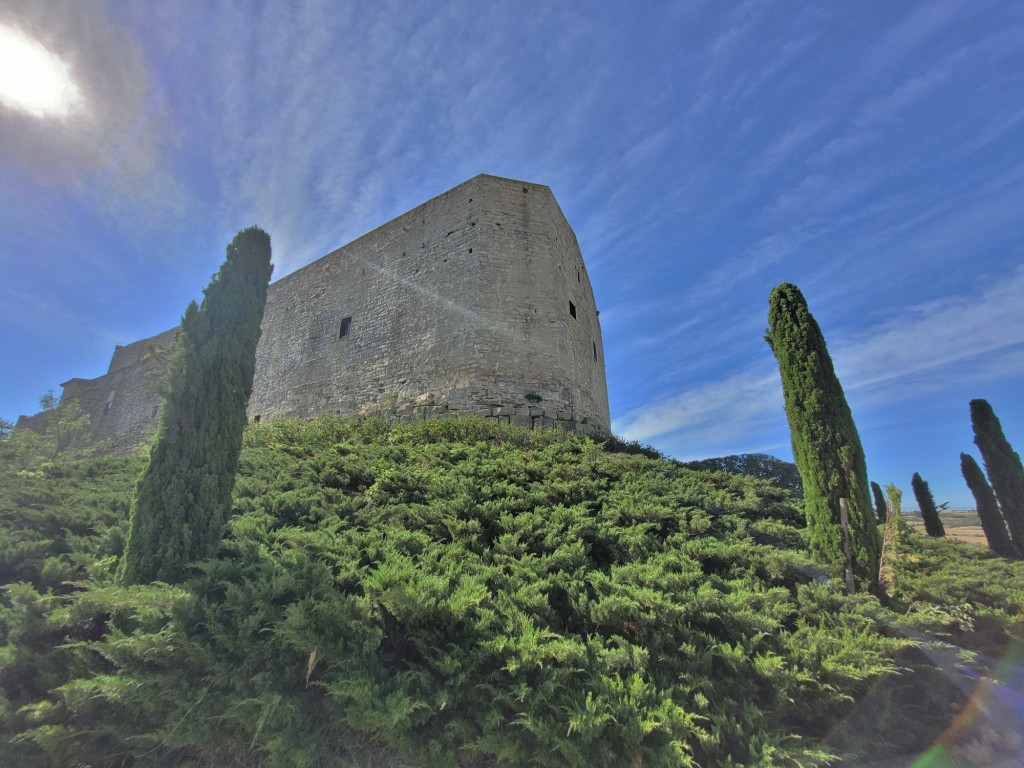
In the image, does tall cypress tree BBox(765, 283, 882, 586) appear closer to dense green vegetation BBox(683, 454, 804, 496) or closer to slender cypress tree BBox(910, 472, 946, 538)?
dense green vegetation BBox(683, 454, 804, 496)

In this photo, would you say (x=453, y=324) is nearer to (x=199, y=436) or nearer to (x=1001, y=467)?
(x=199, y=436)

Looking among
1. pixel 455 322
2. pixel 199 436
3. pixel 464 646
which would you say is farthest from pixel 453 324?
pixel 464 646

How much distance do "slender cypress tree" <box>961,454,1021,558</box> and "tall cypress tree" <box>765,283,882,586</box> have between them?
986 centimetres

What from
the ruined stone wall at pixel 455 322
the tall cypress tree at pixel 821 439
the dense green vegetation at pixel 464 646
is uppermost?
the ruined stone wall at pixel 455 322

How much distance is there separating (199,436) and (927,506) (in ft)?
72.2

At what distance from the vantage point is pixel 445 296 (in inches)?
476

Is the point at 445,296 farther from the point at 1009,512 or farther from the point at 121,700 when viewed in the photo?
the point at 1009,512

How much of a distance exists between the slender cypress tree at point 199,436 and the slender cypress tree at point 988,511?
15.8m

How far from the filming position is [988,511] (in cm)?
1176

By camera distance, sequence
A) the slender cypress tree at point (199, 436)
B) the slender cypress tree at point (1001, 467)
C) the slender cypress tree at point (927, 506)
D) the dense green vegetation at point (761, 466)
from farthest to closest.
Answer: the slender cypress tree at point (927, 506), the dense green vegetation at point (761, 466), the slender cypress tree at point (1001, 467), the slender cypress tree at point (199, 436)

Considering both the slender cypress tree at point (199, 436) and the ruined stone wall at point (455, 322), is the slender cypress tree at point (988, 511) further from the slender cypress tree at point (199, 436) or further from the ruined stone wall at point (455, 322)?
the slender cypress tree at point (199, 436)

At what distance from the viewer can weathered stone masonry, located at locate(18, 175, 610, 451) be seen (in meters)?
11.1

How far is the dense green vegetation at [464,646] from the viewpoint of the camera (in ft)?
7.82

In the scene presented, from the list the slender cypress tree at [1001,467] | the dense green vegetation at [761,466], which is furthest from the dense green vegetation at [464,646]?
the slender cypress tree at [1001,467]
